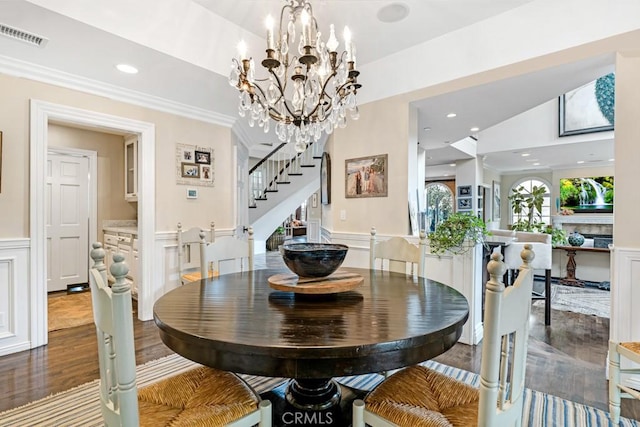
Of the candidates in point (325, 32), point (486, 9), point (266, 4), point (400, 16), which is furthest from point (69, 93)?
point (486, 9)

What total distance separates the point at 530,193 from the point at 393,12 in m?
7.92

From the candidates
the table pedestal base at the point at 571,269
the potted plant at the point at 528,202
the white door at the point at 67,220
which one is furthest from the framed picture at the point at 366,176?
the potted plant at the point at 528,202

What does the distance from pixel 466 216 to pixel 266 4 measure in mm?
2339

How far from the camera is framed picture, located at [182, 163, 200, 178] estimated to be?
12.6ft

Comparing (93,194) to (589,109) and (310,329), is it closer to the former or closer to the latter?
(310,329)

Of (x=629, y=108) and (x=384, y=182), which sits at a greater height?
(x=629, y=108)

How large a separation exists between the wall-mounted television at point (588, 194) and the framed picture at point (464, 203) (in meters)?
2.12

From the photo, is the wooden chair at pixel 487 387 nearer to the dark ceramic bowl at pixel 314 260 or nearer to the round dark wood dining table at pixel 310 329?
the round dark wood dining table at pixel 310 329

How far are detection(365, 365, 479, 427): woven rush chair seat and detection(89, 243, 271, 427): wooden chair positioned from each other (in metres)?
0.44

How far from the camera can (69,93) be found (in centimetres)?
301

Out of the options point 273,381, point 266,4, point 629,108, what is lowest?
point 273,381

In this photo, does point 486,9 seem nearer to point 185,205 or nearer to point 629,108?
point 629,108

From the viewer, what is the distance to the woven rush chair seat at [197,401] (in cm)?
111

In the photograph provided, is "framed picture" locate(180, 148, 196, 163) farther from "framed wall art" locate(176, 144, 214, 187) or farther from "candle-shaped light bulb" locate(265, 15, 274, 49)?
"candle-shaped light bulb" locate(265, 15, 274, 49)
